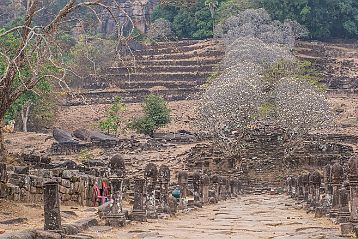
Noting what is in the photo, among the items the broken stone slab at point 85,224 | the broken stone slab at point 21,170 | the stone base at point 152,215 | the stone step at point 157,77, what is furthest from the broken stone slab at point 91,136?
the broken stone slab at point 85,224

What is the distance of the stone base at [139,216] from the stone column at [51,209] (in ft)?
13.6

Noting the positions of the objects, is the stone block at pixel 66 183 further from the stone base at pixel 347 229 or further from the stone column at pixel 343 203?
the stone base at pixel 347 229

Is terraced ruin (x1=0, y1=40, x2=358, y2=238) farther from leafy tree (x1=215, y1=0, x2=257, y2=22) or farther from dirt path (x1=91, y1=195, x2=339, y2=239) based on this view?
leafy tree (x1=215, y1=0, x2=257, y2=22)

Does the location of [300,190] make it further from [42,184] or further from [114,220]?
[114,220]

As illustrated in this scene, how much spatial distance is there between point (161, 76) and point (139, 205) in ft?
218

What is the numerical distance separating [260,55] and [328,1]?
30.4m

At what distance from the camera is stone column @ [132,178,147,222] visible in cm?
1563

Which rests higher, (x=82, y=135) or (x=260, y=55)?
(x=260, y=55)

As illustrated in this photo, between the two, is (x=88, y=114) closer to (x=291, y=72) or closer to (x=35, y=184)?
(x=291, y=72)

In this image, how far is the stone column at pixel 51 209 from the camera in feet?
37.0

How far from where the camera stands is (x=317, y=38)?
91.1 meters

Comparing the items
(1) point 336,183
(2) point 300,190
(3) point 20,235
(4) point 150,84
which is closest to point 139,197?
(1) point 336,183

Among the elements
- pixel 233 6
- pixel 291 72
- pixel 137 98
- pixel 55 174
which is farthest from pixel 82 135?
pixel 233 6

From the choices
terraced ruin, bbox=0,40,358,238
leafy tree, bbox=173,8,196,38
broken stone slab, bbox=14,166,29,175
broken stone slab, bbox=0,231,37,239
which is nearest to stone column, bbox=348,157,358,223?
terraced ruin, bbox=0,40,358,238
